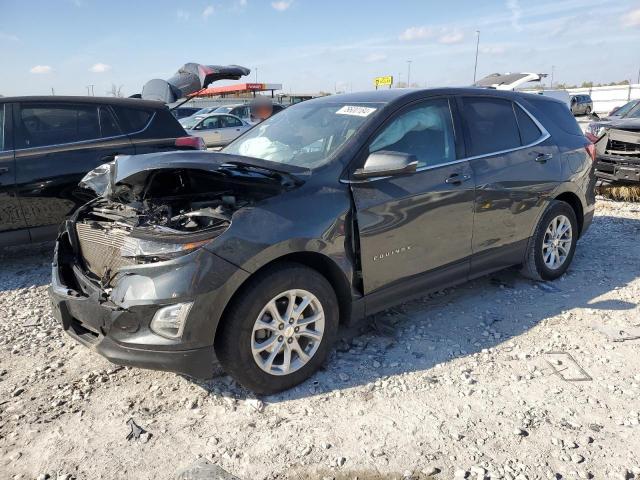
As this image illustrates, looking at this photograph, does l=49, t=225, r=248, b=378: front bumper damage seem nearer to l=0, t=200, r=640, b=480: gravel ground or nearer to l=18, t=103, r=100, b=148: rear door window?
l=0, t=200, r=640, b=480: gravel ground

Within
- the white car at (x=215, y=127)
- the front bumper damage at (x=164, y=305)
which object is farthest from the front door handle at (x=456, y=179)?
the white car at (x=215, y=127)

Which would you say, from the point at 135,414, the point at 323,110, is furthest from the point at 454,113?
the point at 135,414

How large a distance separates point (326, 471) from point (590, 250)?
15.0ft

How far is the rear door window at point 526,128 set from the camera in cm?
441

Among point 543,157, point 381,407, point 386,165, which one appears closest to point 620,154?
point 543,157

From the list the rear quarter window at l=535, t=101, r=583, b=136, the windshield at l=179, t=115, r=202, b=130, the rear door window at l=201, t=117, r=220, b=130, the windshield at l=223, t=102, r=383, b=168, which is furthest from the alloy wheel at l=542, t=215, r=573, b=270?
the rear door window at l=201, t=117, r=220, b=130

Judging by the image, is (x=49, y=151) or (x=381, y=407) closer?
(x=381, y=407)

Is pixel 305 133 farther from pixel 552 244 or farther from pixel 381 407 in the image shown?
pixel 552 244

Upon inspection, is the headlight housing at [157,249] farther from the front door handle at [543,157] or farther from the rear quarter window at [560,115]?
the rear quarter window at [560,115]

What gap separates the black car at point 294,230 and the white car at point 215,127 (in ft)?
43.9

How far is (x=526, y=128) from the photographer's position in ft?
14.6

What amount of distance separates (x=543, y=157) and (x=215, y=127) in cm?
1455

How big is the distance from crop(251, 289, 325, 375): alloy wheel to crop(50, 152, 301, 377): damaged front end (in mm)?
284

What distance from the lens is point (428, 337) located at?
12.3 feet
